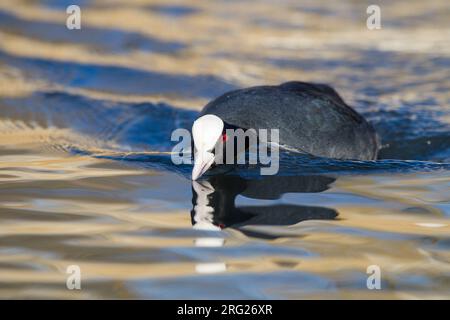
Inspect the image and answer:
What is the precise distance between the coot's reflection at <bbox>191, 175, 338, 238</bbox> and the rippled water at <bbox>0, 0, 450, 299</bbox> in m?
0.01

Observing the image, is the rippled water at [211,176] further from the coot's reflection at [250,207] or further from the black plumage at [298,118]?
the black plumage at [298,118]

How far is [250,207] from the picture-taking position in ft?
14.3

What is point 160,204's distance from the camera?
175 inches

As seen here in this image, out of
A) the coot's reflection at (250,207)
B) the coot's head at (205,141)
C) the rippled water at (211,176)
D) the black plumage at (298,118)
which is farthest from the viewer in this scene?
the black plumage at (298,118)

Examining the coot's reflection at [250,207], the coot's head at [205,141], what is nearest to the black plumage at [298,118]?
the coot's reflection at [250,207]

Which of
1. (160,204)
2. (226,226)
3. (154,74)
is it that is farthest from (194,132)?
(154,74)

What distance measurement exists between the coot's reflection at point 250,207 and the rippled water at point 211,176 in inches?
0.6

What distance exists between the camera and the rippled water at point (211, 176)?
3.48 m

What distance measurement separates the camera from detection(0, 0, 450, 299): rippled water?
11.4 ft

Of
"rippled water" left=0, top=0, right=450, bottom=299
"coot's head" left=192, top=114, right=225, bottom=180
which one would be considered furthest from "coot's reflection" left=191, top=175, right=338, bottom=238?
"coot's head" left=192, top=114, right=225, bottom=180

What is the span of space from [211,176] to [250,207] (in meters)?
0.71

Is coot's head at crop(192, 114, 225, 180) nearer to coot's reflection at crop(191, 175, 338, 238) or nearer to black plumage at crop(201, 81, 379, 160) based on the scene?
coot's reflection at crop(191, 175, 338, 238)
